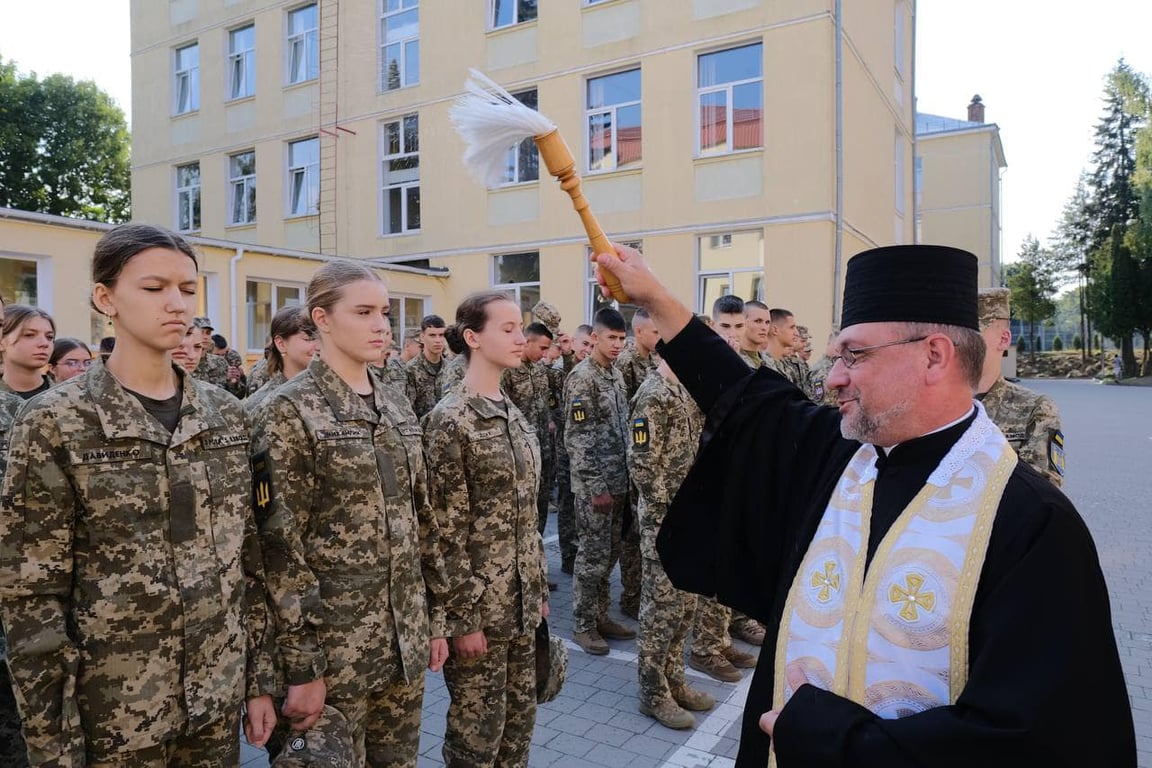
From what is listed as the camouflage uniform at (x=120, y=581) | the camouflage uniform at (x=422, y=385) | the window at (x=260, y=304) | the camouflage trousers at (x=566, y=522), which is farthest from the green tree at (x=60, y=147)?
the camouflage uniform at (x=120, y=581)

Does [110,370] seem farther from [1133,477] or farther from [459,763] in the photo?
[1133,477]

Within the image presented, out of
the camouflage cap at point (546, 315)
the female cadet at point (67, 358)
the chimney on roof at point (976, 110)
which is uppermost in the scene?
the chimney on roof at point (976, 110)

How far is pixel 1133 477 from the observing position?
11.6 meters

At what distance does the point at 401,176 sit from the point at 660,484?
52.5ft

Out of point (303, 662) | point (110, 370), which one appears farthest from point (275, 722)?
point (110, 370)

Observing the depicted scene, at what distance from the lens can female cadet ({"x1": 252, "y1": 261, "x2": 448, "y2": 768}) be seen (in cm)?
243

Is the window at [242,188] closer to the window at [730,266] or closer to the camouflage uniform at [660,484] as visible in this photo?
the window at [730,266]

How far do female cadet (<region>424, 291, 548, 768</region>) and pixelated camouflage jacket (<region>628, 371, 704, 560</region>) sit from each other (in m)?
1.20

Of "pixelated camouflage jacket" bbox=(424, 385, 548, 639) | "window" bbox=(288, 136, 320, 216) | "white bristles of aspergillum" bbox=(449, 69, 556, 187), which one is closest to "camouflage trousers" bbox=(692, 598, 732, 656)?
"pixelated camouflage jacket" bbox=(424, 385, 548, 639)

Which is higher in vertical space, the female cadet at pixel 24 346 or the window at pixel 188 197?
the window at pixel 188 197

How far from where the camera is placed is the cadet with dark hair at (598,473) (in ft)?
17.6

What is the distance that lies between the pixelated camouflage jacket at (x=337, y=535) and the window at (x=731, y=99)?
522 inches

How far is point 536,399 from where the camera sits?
721cm

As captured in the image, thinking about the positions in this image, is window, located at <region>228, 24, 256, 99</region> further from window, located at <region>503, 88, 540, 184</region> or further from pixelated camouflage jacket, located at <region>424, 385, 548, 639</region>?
pixelated camouflage jacket, located at <region>424, 385, 548, 639</region>
